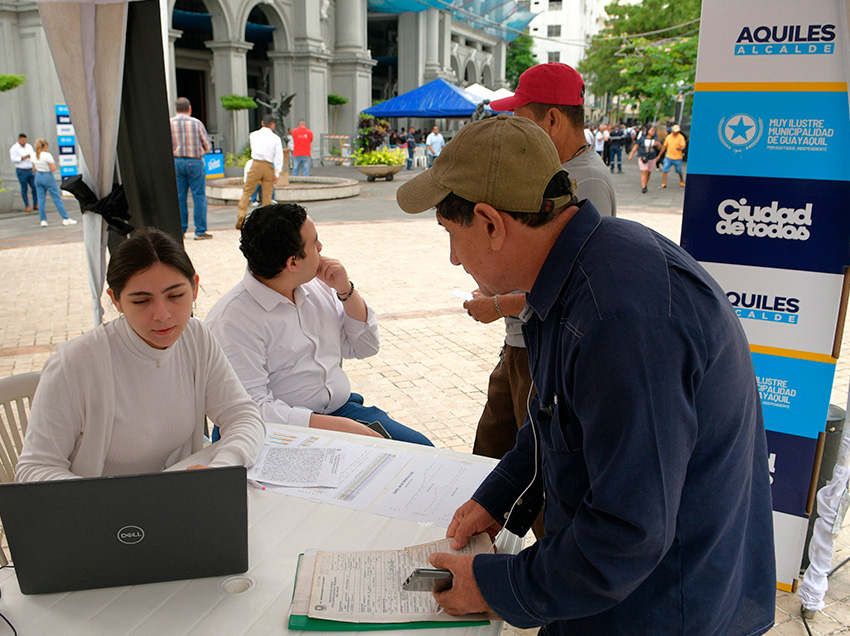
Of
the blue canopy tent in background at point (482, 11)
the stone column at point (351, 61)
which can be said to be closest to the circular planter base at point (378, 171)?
the stone column at point (351, 61)

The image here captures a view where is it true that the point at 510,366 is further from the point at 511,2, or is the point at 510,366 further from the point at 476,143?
the point at 511,2

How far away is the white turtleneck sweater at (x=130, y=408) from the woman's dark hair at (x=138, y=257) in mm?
134

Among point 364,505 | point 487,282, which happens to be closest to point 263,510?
point 364,505

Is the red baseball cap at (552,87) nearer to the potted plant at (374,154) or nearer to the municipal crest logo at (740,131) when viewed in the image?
the municipal crest logo at (740,131)

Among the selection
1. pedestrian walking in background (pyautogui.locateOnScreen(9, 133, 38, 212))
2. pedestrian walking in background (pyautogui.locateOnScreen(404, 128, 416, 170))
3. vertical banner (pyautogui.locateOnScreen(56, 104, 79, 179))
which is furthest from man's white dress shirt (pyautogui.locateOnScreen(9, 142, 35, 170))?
pedestrian walking in background (pyautogui.locateOnScreen(404, 128, 416, 170))

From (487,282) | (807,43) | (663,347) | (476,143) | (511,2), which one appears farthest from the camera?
(511,2)

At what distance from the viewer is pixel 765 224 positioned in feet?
9.21

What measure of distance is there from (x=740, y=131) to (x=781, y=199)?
324mm

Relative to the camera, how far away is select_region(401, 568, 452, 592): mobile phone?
142 cm

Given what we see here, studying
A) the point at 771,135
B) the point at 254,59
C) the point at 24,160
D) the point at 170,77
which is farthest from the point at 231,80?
the point at 771,135

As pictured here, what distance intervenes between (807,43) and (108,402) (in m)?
2.76

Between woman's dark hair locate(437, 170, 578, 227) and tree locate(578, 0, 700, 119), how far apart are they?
16.1 m

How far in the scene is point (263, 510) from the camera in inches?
74.0

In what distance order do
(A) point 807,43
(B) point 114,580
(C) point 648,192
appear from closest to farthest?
(B) point 114,580 → (A) point 807,43 → (C) point 648,192
